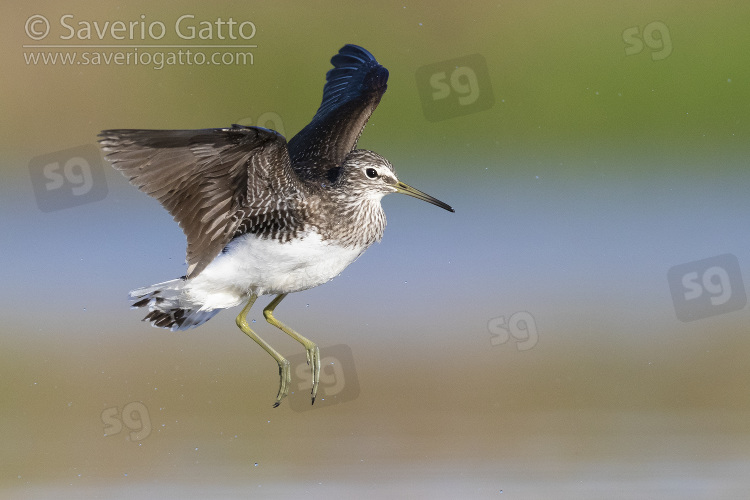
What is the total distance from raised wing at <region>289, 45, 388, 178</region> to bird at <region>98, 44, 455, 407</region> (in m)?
0.32

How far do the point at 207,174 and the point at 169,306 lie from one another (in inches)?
40.7

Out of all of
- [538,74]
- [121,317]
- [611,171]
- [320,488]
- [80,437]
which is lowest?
[320,488]

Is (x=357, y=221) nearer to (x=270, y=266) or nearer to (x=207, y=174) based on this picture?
(x=270, y=266)

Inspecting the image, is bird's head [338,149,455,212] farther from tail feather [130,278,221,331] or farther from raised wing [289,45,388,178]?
tail feather [130,278,221,331]

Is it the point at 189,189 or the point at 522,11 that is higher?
the point at 522,11

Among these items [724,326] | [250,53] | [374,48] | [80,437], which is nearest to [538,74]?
[374,48]

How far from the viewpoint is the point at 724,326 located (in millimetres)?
10320

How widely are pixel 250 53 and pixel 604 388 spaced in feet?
19.1

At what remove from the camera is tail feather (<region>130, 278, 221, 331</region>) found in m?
6.90

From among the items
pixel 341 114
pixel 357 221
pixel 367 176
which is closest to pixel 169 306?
pixel 357 221

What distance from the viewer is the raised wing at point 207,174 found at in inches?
246

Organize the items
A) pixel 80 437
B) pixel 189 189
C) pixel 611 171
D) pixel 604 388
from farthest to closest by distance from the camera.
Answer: pixel 611 171
pixel 604 388
pixel 80 437
pixel 189 189

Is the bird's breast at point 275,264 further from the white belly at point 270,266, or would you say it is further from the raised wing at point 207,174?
the raised wing at point 207,174

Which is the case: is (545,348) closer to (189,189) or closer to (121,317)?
(121,317)
